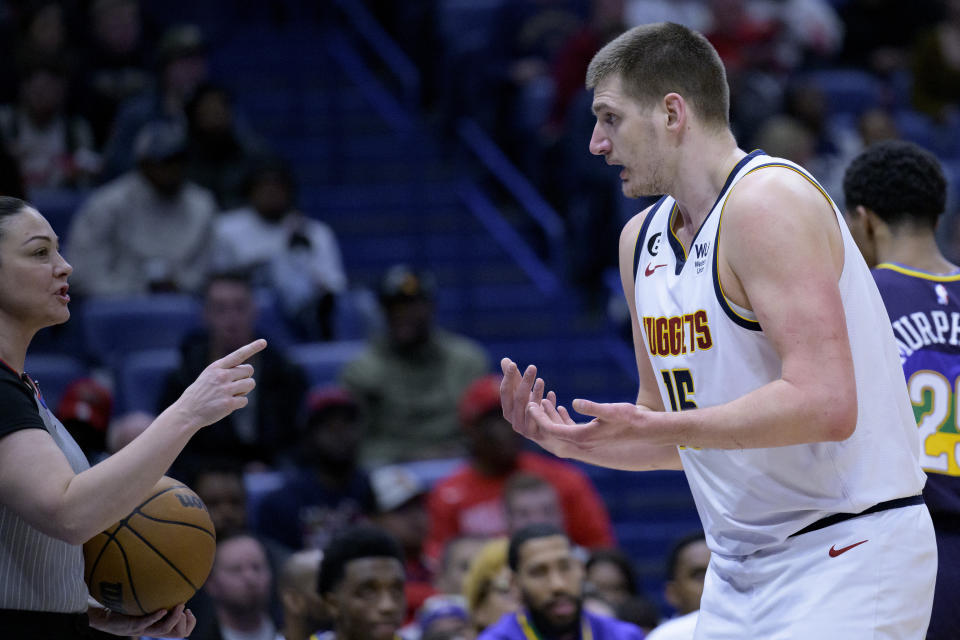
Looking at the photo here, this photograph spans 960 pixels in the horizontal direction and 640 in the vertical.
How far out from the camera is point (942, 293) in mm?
3840

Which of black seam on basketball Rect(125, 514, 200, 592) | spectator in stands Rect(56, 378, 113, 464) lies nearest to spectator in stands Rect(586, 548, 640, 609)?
spectator in stands Rect(56, 378, 113, 464)

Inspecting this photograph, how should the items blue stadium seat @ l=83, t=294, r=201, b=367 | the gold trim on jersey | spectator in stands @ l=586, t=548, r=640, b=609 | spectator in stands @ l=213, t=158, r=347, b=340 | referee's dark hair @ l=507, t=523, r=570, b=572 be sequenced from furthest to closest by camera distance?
spectator in stands @ l=213, t=158, r=347, b=340 → blue stadium seat @ l=83, t=294, r=201, b=367 → spectator in stands @ l=586, t=548, r=640, b=609 → referee's dark hair @ l=507, t=523, r=570, b=572 → the gold trim on jersey

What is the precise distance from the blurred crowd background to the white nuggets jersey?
3140 mm

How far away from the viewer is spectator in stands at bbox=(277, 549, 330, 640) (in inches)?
226

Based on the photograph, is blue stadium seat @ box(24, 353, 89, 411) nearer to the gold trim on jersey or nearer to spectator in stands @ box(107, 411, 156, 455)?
spectator in stands @ box(107, 411, 156, 455)

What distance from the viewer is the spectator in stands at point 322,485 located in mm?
6895

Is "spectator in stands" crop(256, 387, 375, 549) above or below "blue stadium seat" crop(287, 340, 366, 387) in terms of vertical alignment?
below

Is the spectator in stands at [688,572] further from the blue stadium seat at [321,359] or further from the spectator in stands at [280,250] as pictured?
the spectator in stands at [280,250]

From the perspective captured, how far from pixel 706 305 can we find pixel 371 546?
2661 millimetres

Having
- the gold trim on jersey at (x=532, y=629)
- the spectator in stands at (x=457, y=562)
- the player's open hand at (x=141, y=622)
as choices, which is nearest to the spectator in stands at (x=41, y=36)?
the spectator in stands at (x=457, y=562)

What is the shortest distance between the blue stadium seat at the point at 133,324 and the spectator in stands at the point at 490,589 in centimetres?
280

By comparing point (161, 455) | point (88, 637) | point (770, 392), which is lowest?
point (88, 637)

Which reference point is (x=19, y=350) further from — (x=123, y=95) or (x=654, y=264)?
(x=123, y=95)

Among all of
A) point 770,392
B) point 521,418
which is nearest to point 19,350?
point 521,418
